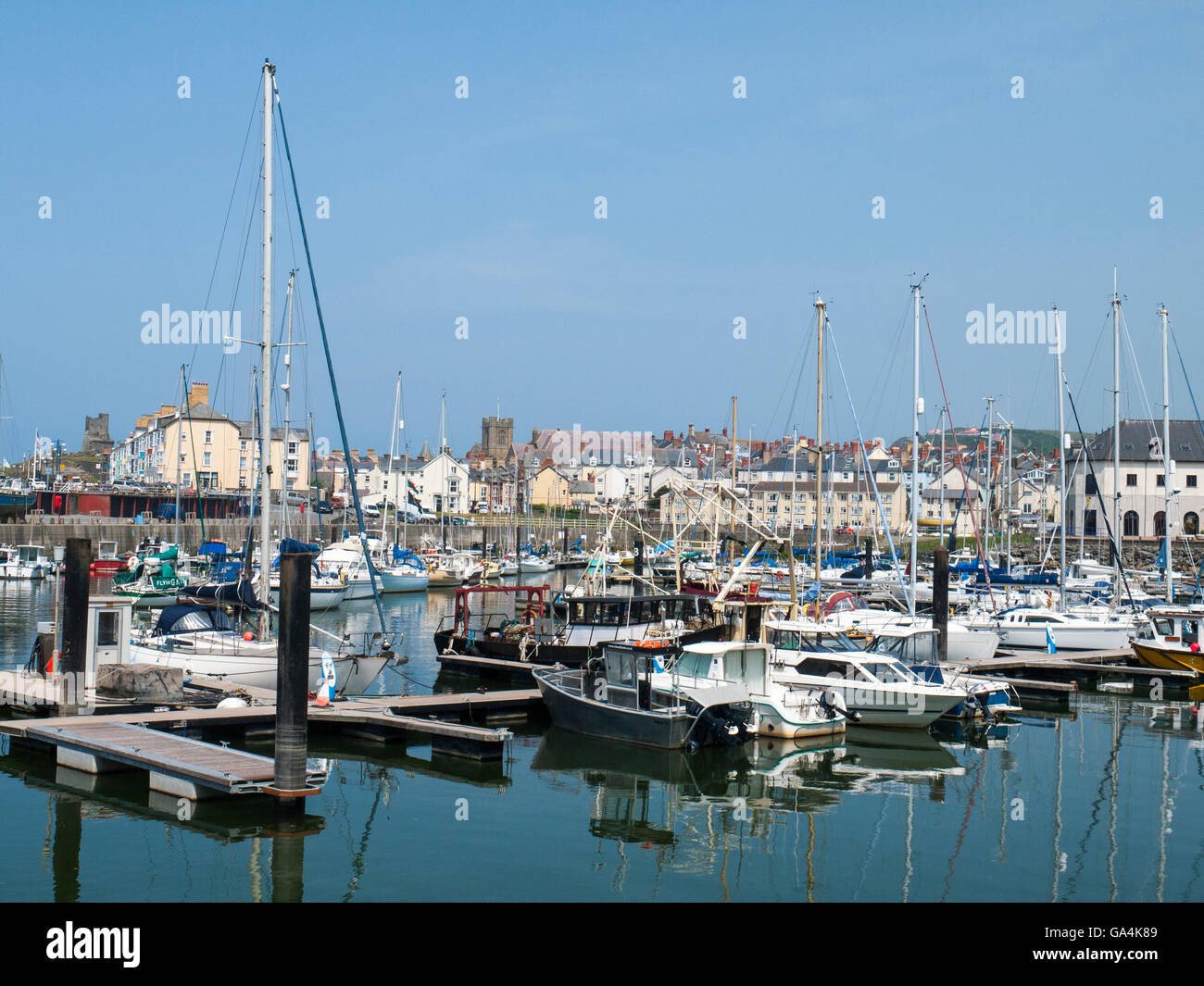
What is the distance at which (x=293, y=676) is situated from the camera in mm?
18609

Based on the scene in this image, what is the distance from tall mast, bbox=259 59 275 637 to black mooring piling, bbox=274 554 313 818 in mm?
9631

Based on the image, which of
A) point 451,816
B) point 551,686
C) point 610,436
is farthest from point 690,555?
point 610,436

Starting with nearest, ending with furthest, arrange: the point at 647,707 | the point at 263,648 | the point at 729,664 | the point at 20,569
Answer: the point at 647,707 < the point at 729,664 < the point at 263,648 < the point at 20,569

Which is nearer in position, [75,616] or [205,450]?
[75,616]

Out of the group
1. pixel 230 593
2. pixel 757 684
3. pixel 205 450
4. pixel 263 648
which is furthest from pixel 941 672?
pixel 205 450

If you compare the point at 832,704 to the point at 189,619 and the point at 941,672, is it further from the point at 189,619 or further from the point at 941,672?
the point at 189,619

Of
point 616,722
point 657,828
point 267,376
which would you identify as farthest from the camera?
point 267,376

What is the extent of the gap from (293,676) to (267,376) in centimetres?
1223

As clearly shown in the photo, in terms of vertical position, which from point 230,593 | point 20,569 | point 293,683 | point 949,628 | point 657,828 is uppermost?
point 293,683

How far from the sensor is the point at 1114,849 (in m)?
18.8

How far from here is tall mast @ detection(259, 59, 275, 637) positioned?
28438mm

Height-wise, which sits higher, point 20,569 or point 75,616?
point 75,616

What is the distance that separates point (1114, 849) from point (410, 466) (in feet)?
412
